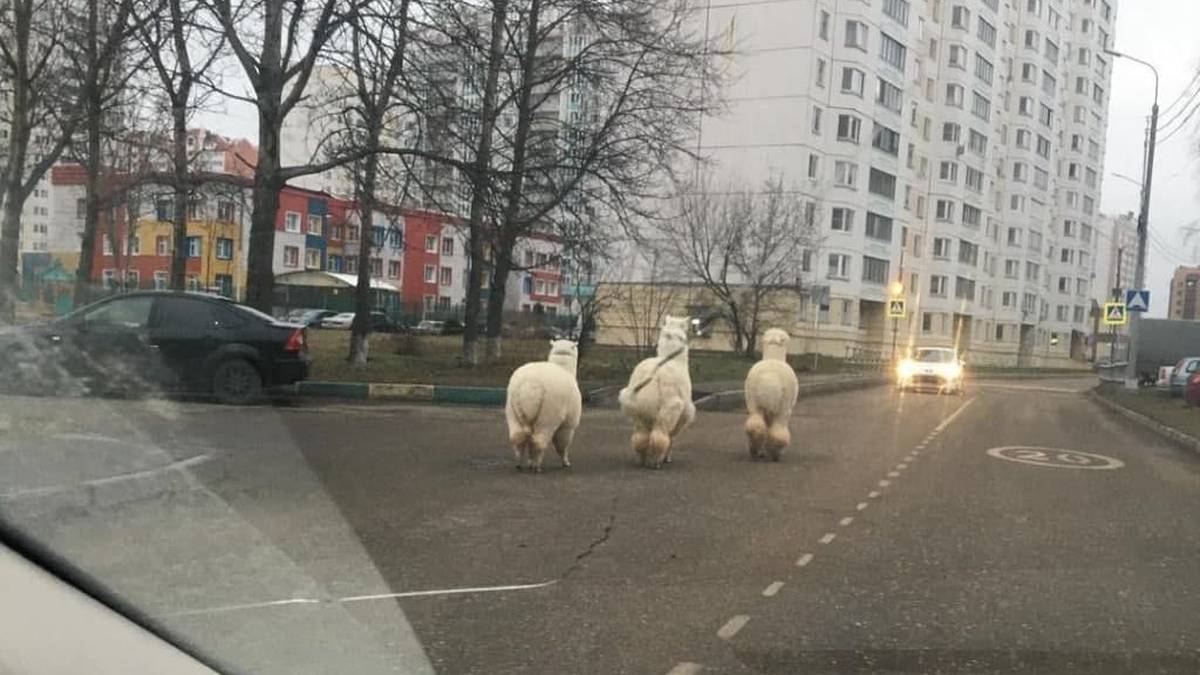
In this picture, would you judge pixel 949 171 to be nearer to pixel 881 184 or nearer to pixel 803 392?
pixel 881 184

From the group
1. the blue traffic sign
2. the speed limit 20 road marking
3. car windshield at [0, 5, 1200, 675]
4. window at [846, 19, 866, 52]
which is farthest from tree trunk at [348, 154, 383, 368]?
window at [846, 19, 866, 52]

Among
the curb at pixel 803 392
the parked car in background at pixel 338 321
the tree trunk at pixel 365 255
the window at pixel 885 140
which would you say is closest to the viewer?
the tree trunk at pixel 365 255

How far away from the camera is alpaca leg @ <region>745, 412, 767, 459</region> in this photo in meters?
12.9

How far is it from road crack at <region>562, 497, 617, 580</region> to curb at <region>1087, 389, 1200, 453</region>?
41.9ft

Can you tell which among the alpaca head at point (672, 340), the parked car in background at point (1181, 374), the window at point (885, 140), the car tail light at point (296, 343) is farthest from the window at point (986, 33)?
the alpaca head at point (672, 340)

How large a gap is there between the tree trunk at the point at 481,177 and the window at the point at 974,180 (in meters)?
59.0

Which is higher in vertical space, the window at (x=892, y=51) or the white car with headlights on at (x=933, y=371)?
the window at (x=892, y=51)

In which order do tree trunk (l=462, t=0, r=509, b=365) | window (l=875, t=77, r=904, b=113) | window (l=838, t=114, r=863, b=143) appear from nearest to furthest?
tree trunk (l=462, t=0, r=509, b=365) → window (l=838, t=114, r=863, b=143) → window (l=875, t=77, r=904, b=113)

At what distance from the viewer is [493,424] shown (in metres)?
15.5

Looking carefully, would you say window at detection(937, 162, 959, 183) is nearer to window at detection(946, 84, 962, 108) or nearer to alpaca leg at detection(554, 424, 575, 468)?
window at detection(946, 84, 962, 108)

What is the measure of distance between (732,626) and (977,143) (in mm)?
78764

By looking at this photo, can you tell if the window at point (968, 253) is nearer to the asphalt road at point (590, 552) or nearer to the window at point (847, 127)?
the window at point (847, 127)

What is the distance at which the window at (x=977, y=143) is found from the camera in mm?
76688

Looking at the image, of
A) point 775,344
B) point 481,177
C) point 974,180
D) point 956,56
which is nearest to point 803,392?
point 481,177
